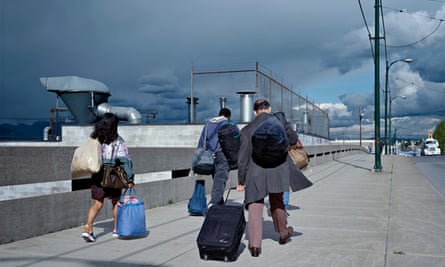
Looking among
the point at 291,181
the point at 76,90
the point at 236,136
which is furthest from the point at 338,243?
the point at 76,90

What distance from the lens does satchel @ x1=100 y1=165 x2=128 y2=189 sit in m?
6.63

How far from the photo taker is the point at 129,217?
6.79 m

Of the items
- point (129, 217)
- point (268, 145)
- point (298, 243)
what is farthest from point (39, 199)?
point (298, 243)

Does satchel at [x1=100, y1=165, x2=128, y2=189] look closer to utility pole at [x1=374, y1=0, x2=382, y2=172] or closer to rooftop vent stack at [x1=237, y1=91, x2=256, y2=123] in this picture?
rooftop vent stack at [x1=237, y1=91, x2=256, y2=123]

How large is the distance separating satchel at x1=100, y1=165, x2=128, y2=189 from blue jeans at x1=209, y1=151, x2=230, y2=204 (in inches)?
75.0

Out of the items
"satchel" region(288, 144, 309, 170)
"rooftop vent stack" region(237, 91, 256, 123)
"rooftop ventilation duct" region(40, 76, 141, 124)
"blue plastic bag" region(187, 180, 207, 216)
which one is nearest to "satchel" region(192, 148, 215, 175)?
"blue plastic bag" region(187, 180, 207, 216)

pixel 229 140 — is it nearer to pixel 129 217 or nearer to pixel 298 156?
pixel 298 156

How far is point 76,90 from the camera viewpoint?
105 ft

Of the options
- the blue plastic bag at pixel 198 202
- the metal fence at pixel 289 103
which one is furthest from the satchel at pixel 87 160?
the metal fence at pixel 289 103

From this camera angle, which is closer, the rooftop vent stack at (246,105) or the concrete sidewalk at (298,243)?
the concrete sidewalk at (298,243)

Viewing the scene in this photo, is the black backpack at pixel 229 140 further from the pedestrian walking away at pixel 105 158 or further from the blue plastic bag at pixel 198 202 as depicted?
the pedestrian walking away at pixel 105 158

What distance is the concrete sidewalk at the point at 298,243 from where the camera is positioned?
5867 mm

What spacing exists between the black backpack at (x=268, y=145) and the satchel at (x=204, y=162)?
2.33 metres

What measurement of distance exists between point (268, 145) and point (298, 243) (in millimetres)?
1644
